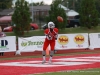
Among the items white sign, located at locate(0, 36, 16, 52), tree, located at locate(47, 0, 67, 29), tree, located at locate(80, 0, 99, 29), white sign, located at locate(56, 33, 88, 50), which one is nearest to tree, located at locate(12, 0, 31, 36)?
tree, located at locate(47, 0, 67, 29)

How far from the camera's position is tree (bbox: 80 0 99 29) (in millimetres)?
36812

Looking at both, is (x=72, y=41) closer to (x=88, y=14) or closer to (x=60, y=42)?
(x=60, y=42)

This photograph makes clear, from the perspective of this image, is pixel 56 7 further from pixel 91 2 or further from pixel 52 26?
pixel 52 26

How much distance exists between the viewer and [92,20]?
3706 cm

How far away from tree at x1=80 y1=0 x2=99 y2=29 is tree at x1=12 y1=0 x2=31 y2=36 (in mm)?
7058

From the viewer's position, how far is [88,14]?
123 ft

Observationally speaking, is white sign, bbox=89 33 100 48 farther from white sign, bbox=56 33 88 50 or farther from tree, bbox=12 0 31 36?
tree, bbox=12 0 31 36

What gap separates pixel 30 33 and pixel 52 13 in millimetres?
3440

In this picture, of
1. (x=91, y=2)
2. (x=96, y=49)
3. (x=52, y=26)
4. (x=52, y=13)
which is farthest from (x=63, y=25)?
(x=52, y=26)

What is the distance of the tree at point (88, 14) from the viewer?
121ft

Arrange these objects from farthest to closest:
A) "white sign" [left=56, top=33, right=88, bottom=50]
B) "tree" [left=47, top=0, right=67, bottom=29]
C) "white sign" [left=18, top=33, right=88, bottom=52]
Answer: "tree" [left=47, top=0, right=67, bottom=29]
"white sign" [left=56, top=33, right=88, bottom=50]
"white sign" [left=18, top=33, right=88, bottom=52]

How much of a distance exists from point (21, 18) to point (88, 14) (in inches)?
334

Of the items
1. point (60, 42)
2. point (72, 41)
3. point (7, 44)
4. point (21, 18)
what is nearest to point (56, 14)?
point (21, 18)

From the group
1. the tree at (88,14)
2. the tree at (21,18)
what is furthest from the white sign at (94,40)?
the tree at (88,14)
